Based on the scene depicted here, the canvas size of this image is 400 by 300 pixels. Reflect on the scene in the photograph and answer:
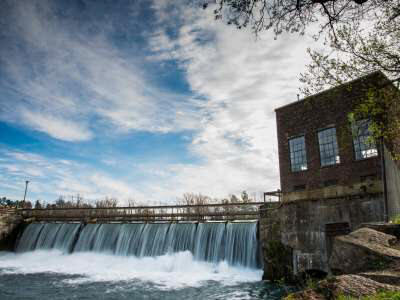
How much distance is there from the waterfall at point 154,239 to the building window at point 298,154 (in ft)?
19.4

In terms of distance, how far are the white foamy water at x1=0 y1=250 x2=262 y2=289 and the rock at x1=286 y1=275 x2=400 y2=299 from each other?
11252 millimetres

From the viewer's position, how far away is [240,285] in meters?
13.5

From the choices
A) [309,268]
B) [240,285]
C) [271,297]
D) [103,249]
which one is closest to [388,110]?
[309,268]

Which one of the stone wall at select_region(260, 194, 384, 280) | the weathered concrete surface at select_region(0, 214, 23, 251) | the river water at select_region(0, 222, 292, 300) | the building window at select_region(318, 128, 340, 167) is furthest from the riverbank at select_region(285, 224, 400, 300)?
the weathered concrete surface at select_region(0, 214, 23, 251)

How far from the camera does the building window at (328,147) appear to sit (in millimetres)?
18938

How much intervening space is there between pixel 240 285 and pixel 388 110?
9818mm

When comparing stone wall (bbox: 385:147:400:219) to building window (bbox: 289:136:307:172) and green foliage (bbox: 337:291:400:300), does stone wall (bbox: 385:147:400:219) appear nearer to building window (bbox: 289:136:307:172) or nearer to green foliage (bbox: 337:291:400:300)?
green foliage (bbox: 337:291:400:300)

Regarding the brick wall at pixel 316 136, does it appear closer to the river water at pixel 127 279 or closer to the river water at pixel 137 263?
the river water at pixel 137 263

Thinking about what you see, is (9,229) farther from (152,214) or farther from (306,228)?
(306,228)

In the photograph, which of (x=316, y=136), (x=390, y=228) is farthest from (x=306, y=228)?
(x=316, y=136)

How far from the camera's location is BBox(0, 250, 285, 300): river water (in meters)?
12.3

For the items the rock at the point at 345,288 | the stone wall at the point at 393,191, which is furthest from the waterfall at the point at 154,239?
the rock at the point at 345,288

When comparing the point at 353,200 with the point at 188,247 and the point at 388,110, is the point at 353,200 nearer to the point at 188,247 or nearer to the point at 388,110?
the point at 388,110

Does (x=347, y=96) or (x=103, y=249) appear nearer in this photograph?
(x=347, y=96)
